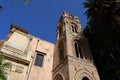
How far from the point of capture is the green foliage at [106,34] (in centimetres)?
1452

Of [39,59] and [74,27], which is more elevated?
[74,27]

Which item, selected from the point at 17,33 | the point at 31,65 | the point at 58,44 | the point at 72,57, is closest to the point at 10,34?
the point at 17,33

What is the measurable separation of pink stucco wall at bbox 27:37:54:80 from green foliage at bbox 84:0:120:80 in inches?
255

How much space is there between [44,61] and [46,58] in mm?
565

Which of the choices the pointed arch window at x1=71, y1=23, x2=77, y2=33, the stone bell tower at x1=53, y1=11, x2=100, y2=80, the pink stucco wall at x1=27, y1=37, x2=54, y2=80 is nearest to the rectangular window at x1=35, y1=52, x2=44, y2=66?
the pink stucco wall at x1=27, y1=37, x2=54, y2=80

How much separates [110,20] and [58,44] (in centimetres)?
738

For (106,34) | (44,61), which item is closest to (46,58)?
(44,61)

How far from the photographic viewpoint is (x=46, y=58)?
643 inches

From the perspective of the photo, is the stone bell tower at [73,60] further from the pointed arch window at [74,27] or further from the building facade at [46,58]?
the pointed arch window at [74,27]

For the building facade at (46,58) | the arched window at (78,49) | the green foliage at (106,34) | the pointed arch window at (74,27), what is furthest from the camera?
the pointed arch window at (74,27)

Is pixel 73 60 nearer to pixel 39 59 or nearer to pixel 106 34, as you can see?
pixel 39 59

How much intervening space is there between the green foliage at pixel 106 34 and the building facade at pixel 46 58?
7.61 feet

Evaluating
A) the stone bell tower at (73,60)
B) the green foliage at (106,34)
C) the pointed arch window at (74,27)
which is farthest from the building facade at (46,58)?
the green foliage at (106,34)

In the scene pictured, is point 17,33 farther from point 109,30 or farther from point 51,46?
point 109,30
